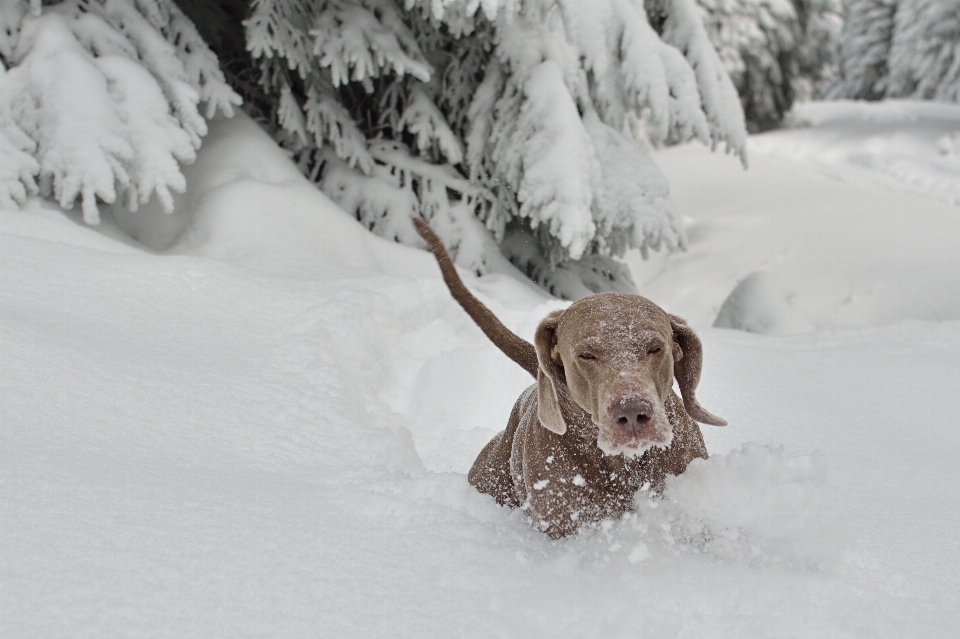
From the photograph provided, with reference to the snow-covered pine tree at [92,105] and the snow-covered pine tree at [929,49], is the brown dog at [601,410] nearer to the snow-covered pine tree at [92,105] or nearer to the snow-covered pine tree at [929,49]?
the snow-covered pine tree at [92,105]

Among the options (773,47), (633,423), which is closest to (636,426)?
(633,423)

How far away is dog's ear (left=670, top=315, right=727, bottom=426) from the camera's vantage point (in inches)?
80.4

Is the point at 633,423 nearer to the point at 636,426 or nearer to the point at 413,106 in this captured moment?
the point at 636,426

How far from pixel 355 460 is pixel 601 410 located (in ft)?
3.20

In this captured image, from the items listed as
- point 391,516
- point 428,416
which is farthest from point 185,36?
point 391,516

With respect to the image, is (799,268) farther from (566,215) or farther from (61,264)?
(61,264)

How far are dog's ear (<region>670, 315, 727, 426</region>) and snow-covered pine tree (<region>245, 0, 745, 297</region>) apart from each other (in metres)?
2.51

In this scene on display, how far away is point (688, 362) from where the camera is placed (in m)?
2.06

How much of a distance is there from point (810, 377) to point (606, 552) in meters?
2.12

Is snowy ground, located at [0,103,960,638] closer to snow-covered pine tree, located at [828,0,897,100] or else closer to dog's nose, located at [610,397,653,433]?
dog's nose, located at [610,397,653,433]

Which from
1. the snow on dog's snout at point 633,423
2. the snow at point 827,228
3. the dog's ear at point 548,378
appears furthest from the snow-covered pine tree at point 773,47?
the snow on dog's snout at point 633,423

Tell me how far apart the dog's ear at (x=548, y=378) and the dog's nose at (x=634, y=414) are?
26cm

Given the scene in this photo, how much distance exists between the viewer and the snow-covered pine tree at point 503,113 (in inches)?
187

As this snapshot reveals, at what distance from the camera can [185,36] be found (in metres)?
4.69
